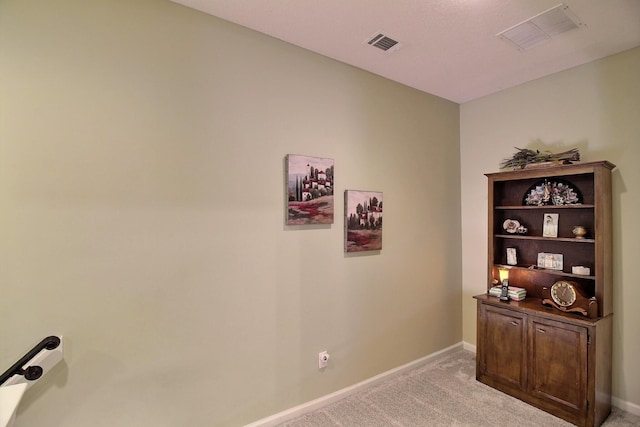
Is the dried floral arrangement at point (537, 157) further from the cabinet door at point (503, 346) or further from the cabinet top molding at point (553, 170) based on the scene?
the cabinet door at point (503, 346)

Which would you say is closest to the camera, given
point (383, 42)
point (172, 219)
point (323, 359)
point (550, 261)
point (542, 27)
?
point (172, 219)

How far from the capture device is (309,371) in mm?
2453

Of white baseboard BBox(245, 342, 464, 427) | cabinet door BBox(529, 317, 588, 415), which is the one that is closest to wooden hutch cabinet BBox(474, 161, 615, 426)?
cabinet door BBox(529, 317, 588, 415)

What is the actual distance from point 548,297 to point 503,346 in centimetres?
64

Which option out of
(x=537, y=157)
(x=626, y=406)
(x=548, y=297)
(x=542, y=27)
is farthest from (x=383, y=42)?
(x=626, y=406)

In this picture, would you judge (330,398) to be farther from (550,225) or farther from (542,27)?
(542,27)

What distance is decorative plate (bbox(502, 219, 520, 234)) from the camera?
2.98 m

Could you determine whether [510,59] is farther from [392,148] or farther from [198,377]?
[198,377]

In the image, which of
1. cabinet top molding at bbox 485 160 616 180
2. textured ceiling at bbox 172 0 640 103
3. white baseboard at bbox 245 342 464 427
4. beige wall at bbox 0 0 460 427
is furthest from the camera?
cabinet top molding at bbox 485 160 616 180

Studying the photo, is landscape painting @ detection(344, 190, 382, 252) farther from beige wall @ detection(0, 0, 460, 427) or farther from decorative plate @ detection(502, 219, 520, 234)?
decorative plate @ detection(502, 219, 520, 234)

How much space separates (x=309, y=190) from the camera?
2451mm

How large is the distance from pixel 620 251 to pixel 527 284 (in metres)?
0.76

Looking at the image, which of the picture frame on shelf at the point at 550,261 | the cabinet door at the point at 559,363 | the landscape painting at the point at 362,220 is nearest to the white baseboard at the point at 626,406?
the cabinet door at the point at 559,363

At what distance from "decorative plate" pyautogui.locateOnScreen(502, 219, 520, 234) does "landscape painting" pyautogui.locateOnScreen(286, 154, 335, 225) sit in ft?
5.93
